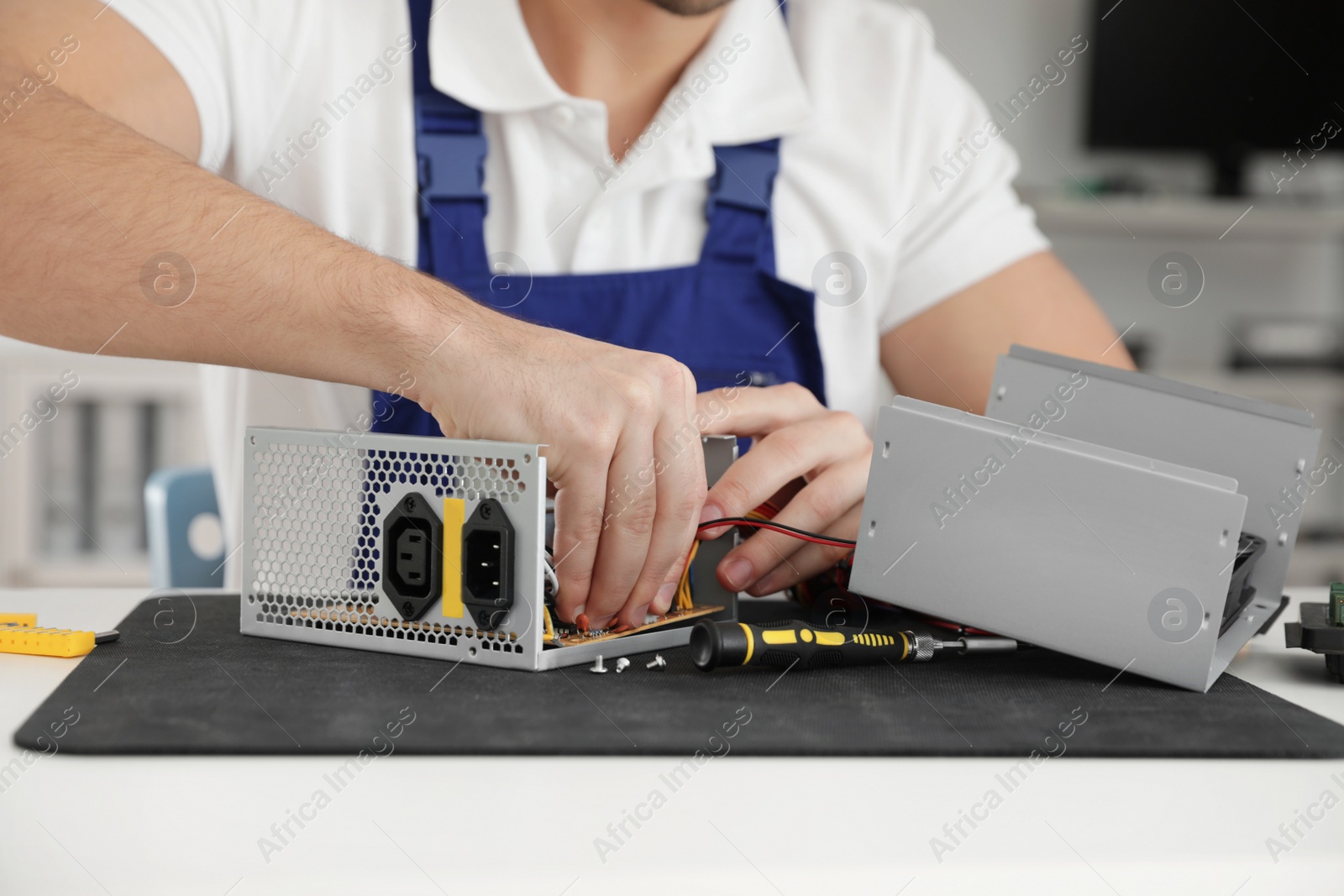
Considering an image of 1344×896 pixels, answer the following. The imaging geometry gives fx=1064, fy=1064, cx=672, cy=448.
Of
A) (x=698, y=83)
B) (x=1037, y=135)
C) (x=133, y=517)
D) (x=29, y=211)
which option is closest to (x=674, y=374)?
(x=29, y=211)

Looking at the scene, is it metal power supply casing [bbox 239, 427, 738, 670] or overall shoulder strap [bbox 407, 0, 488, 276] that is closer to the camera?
metal power supply casing [bbox 239, 427, 738, 670]

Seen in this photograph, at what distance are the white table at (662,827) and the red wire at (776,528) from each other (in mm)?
269

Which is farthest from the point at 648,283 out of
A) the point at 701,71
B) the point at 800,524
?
the point at 800,524

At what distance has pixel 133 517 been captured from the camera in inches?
98.8

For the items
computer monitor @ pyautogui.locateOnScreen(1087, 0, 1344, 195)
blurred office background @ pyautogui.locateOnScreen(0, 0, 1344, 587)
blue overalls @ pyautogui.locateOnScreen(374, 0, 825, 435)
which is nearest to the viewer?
blue overalls @ pyautogui.locateOnScreen(374, 0, 825, 435)

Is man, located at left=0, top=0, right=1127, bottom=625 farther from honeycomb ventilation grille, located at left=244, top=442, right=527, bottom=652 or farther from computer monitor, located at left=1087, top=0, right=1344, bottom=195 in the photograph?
computer monitor, located at left=1087, top=0, right=1344, bottom=195

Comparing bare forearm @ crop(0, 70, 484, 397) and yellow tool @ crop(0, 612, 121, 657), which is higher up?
bare forearm @ crop(0, 70, 484, 397)

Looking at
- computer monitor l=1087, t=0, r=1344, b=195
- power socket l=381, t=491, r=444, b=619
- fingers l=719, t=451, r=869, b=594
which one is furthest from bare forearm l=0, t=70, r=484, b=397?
computer monitor l=1087, t=0, r=1344, b=195

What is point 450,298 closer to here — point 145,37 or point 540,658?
point 540,658

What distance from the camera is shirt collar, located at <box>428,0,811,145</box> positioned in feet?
3.54

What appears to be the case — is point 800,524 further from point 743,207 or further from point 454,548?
point 743,207

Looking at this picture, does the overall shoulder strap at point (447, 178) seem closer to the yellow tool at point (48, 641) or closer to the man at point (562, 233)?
the man at point (562, 233)

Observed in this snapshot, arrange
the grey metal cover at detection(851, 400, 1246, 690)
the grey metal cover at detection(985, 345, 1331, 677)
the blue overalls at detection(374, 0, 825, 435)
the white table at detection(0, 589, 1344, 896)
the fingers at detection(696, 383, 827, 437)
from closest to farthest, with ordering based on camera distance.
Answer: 1. the white table at detection(0, 589, 1344, 896)
2. the grey metal cover at detection(851, 400, 1246, 690)
3. the grey metal cover at detection(985, 345, 1331, 677)
4. the fingers at detection(696, 383, 827, 437)
5. the blue overalls at detection(374, 0, 825, 435)

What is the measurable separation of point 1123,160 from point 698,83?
87.0 inches
